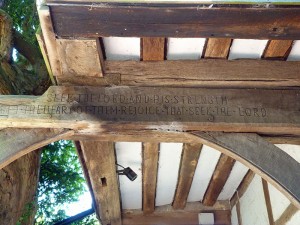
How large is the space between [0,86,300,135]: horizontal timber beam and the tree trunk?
122 cm

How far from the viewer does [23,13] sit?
6.86 m

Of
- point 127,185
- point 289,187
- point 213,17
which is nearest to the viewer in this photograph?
point 213,17

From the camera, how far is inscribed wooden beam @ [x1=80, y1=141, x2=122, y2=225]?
3580mm

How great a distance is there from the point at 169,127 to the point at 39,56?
2946 millimetres

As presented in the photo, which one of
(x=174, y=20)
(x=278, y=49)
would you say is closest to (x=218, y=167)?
(x=278, y=49)

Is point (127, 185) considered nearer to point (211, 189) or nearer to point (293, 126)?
point (211, 189)

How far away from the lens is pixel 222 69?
2.85m

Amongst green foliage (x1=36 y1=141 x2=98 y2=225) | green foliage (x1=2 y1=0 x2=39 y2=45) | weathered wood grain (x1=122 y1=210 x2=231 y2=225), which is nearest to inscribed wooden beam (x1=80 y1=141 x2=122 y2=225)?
weathered wood grain (x1=122 y1=210 x2=231 y2=225)

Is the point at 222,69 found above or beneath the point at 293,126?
above

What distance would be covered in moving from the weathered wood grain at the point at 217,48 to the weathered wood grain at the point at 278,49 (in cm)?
26

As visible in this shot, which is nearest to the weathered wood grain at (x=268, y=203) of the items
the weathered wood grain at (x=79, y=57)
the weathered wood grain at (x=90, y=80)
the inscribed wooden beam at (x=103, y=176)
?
the inscribed wooden beam at (x=103, y=176)

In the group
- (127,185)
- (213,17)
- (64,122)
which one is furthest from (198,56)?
(127,185)

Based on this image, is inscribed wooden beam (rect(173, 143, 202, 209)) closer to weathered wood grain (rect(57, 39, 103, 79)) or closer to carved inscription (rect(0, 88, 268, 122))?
carved inscription (rect(0, 88, 268, 122))

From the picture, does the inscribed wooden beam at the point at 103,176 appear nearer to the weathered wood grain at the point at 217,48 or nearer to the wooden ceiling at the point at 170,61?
the wooden ceiling at the point at 170,61
